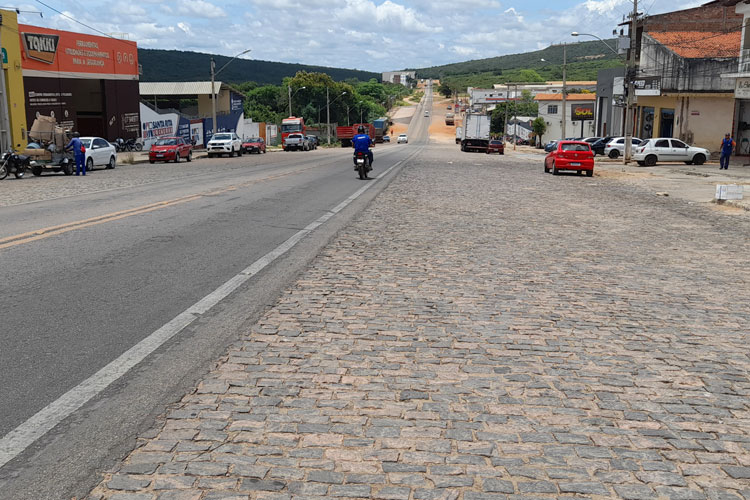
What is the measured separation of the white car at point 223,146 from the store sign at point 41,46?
11.8 m

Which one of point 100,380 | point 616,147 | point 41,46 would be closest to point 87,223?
point 100,380

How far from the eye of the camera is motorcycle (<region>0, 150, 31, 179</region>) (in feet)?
95.5

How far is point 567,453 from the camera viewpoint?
423 cm

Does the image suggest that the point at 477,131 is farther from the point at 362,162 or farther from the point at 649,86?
the point at 362,162

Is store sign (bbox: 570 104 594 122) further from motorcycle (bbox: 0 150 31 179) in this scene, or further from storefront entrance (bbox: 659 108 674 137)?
motorcycle (bbox: 0 150 31 179)

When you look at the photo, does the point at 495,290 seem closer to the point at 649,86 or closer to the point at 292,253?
the point at 292,253

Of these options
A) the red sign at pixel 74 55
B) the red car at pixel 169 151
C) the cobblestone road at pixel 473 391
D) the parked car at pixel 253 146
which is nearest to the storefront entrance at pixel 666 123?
the parked car at pixel 253 146

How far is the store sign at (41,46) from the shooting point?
1694 inches

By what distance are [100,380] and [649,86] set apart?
5442 cm

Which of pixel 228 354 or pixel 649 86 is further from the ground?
pixel 649 86

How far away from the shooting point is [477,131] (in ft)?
211

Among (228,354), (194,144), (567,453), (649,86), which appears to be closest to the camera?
(567,453)

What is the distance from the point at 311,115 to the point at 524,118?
3875cm

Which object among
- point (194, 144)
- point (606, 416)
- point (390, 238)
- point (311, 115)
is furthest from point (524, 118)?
point (606, 416)
